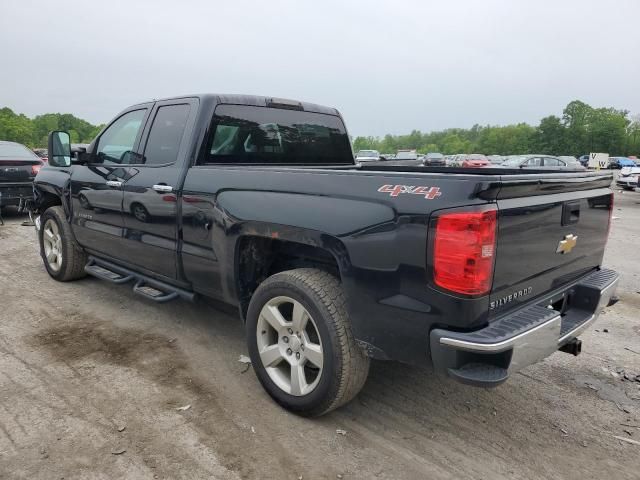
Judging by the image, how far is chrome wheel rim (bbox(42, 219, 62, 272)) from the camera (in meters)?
5.46

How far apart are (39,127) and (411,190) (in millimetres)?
118070

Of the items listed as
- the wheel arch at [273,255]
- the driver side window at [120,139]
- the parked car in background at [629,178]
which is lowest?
the parked car in background at [629,178]

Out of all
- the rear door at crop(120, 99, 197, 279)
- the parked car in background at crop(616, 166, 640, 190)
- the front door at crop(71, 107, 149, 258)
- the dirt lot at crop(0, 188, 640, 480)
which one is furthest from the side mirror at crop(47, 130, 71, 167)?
the parked car in background at crop(616, 166, 640, 190)

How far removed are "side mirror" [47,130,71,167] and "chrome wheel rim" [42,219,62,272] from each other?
892 millimetres

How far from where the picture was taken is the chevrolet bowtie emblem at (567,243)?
2709 millimetres

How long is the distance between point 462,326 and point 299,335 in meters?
1.02

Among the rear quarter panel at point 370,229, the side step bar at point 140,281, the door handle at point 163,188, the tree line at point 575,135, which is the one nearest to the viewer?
the rear quarter panel at point 370,229

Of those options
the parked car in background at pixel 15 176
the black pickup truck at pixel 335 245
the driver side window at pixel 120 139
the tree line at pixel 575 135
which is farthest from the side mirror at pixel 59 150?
the tree line at pixel 575 135

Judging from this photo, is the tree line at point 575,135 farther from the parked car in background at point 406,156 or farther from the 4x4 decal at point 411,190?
the 4x4 decal at point 411,190

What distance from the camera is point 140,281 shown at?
4273 millimetres

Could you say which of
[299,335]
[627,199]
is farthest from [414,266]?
[627,199]

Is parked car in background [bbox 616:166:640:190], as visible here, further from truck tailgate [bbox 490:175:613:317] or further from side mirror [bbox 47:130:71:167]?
side mirror [bbox 47:130:71:167]

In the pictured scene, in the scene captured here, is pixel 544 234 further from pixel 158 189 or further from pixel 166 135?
pixel 166 135

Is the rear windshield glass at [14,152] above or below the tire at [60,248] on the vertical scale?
above
